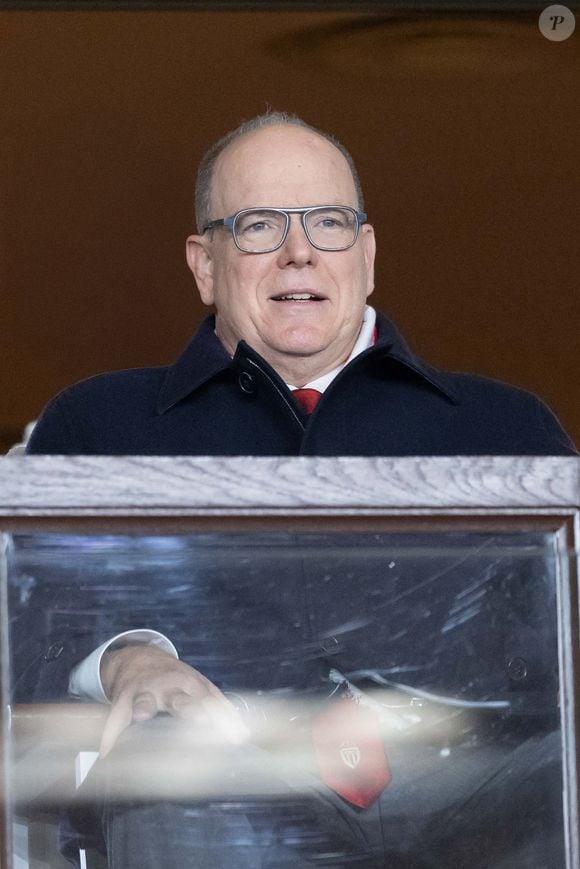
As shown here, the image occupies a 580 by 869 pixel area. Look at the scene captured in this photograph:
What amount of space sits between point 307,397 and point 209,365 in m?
0.12

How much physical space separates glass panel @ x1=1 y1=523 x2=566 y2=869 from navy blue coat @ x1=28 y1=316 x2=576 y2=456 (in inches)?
27.5

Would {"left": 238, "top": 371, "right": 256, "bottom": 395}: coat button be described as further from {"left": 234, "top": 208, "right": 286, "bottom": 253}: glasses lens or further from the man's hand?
the man's hand

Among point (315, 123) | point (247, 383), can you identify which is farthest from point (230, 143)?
point (315, 123)

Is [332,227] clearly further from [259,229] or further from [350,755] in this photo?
[350,755]

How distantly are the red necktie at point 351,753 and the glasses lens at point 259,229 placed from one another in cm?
89

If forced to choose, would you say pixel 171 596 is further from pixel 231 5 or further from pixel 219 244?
pixel 231 5

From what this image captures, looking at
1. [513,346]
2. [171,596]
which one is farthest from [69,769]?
[513,346]

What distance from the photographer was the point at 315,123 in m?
2.95

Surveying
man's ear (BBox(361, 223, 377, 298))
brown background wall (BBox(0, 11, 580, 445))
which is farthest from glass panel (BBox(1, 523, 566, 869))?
brown background wall (BBox(0, 11, 580, 445))

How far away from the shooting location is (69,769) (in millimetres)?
720

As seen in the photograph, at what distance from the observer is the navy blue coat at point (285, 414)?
1498 mm

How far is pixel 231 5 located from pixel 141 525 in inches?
94.6

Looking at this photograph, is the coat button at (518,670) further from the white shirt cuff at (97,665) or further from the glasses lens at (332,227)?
the glasses lens at (332,227)

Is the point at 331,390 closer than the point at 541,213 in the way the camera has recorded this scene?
Yes
